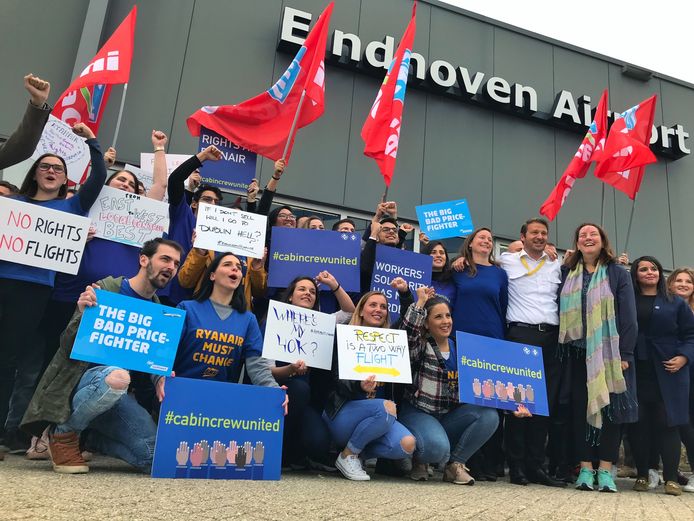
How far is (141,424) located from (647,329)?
3.91 m

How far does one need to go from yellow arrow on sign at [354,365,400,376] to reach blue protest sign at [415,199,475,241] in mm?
3082

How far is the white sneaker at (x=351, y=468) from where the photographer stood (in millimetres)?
3281

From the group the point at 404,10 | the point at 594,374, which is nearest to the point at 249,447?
the point at 594,374

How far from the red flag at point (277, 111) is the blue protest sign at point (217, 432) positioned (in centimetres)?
302

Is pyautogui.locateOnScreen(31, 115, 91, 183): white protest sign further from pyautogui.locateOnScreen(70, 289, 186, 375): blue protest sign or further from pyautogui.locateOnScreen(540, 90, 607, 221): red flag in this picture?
pyautogui.locateOnScreen(540, 90, 607, 221): red flag

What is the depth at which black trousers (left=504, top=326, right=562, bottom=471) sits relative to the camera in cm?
396

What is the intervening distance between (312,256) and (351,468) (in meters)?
1.76

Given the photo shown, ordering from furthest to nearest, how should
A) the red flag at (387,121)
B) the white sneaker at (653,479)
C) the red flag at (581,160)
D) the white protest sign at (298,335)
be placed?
the red flag at (581,160), the red flag at (387,121), the white sneaker at (653,479), the white protest sign at (298,335)

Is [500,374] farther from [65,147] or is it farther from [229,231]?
[65,147]

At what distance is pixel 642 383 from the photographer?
4242mm

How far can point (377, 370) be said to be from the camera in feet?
11.3

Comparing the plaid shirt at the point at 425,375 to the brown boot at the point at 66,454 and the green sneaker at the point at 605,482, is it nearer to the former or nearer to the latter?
the green sneaker at the point at 605,482

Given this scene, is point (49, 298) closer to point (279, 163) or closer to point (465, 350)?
point (279, 163)

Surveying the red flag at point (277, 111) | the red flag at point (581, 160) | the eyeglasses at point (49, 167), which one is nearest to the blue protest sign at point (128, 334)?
the eyeglasses at point (49, 167)
